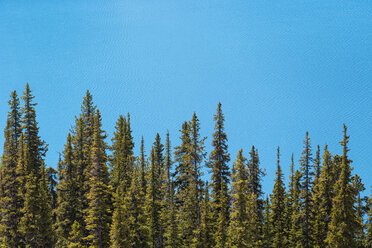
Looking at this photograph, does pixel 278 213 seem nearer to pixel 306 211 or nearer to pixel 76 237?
pixel 306 211

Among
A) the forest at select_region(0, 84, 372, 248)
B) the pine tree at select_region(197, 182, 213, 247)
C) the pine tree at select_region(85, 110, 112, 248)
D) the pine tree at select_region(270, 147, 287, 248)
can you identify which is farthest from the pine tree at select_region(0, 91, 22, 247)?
the pine tree at select_region(270, 147, 287, 248)

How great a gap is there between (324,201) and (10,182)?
140ft

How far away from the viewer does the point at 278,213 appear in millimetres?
63344

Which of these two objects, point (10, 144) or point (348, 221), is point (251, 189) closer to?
point (348, 221)

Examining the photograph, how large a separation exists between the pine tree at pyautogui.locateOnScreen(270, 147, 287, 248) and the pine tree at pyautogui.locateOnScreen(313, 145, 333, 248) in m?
5.56

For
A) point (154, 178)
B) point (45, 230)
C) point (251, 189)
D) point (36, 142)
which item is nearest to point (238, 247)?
point (251, 189)

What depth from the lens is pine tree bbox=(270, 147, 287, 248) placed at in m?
62.1

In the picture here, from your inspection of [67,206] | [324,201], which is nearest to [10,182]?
[67,206]

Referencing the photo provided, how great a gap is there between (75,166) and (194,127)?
1780 centimetres

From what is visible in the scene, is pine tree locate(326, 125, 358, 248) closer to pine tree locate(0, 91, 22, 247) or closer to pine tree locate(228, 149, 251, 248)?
pine tree locate(228, 149, 251, 248)

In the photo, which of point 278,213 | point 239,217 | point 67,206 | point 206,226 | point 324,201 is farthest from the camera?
point 278,213

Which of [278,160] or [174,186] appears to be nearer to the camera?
[174,186]

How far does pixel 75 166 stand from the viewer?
5650 cm

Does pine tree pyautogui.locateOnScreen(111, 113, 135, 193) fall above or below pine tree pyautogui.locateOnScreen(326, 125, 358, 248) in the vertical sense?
above
